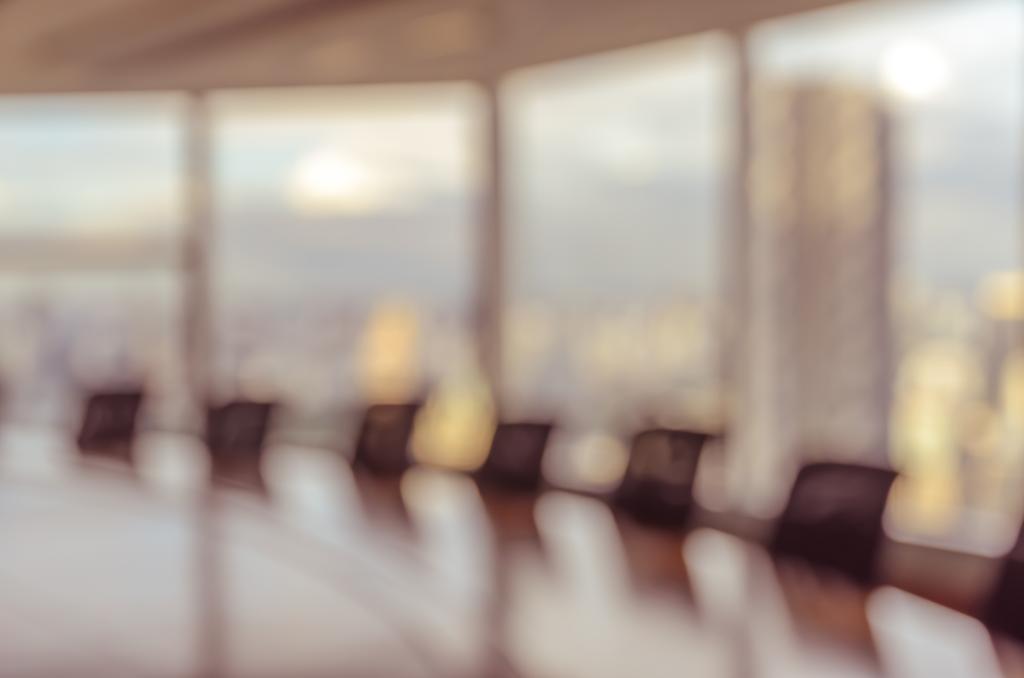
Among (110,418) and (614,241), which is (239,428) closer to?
(110,418)

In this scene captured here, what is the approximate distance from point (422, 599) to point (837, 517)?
1.16 meters

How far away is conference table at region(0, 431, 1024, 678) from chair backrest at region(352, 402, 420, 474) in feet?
3.10

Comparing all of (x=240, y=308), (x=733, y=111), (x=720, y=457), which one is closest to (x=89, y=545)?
(x=720, y=457)

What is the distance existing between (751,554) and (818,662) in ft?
3.29

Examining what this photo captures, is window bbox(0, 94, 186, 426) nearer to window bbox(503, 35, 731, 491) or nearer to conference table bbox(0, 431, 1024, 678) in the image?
window bbox(503, 35, 731, 491)

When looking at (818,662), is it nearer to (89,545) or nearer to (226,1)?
(89,545)

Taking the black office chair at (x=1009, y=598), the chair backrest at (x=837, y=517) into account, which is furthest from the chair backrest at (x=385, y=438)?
the black office chair at (x=1009, y=598)

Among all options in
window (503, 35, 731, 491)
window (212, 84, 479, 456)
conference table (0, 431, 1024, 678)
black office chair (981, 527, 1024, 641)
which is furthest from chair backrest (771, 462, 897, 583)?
window (212, 84, 479, 456)

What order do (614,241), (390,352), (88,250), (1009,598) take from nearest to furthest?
1. (1009,598)
2. (614,241)
3. (390,352)
4. (88,250)

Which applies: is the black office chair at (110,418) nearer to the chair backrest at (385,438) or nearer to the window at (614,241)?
the chair backrest at (385,438)

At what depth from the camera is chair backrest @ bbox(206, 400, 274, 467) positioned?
514cm

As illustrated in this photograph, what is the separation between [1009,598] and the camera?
236cm

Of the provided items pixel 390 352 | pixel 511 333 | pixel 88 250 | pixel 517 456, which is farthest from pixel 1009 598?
pixel 88 250

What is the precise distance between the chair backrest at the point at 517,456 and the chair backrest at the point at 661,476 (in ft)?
1.66
